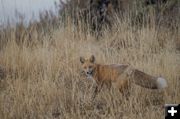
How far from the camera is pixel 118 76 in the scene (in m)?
2.94

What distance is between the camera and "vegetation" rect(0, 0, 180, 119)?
2.69 metres

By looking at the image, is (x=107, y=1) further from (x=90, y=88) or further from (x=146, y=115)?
(x=146, y=115)

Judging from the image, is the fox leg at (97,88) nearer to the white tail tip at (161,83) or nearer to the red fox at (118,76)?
the red fox at (118,76)

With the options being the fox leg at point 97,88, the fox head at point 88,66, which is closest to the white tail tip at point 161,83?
the fox leg at point 97,88

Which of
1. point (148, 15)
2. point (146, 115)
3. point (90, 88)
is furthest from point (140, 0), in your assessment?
point (146, 115)

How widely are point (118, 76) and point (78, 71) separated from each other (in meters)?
0.45

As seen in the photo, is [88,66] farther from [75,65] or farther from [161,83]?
[161,83]

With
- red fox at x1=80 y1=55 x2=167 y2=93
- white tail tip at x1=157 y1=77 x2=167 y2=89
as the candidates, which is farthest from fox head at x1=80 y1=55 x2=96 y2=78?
white tail tip at x1=157 y1=77 x2=167 y2=89

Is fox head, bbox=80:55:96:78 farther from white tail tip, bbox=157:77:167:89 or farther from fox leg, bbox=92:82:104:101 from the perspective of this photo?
white tail tip, bbox=157:77:167:89

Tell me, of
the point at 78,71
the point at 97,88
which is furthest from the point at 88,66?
the point at 97,88

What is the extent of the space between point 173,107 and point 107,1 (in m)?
2.76

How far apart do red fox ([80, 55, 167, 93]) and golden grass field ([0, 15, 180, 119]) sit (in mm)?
54

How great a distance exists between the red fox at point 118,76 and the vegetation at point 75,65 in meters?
0.05

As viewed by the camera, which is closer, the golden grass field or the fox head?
the golden grass field
